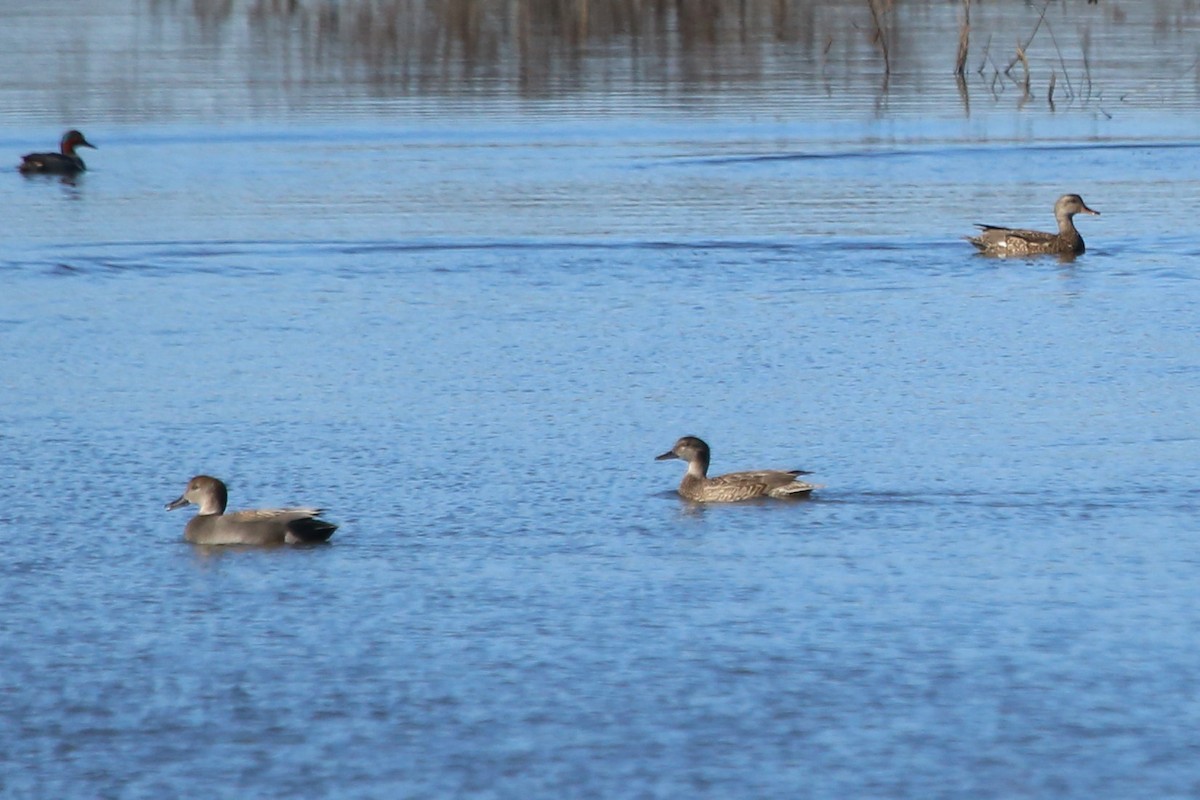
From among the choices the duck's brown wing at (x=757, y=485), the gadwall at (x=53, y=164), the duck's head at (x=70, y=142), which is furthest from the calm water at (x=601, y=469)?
the duck's head at (x=70, y=142)

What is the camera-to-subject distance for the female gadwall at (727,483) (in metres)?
12.2

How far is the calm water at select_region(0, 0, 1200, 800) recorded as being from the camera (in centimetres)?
868

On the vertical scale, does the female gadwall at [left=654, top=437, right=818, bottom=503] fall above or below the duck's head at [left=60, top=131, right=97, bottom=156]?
below

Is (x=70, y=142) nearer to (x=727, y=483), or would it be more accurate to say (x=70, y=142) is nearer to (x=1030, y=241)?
(x=1030, y=241)

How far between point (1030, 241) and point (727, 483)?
9.72 meters

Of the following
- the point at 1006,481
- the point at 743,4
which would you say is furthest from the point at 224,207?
the point at 743,4

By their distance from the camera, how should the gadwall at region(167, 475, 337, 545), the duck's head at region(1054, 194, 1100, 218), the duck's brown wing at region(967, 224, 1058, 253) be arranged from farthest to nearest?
the duck's head at region(1054, 194, 1100, 218) < the duck's brown wing at region(967, 224, 1058, 253) < the gadwall at region(167, 475, 337, 545)

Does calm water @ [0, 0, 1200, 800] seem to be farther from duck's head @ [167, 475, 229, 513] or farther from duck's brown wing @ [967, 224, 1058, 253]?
duck's head @ [167, 475, 229, 513]

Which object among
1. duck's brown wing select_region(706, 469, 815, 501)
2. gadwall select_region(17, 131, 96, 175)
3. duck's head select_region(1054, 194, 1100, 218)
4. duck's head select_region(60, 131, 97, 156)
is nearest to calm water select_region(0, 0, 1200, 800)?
duck's brown wing select_region(706, 469, 815, 501)

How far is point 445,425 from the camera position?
47.1 ft

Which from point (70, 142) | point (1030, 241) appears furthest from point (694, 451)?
point (70, 142)

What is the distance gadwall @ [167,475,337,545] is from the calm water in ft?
0.58

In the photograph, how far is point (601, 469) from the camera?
13141mm

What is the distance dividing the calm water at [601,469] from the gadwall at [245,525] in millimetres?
176
